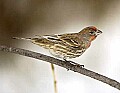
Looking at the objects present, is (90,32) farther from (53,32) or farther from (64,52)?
(53,32)

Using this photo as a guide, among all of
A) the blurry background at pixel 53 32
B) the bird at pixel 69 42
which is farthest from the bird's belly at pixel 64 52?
the blurry background at pixel 53 32

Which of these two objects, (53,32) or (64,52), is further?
(53,32)

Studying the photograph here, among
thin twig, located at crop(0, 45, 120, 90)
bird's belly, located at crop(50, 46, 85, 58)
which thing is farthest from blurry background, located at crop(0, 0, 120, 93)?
thin twig, located at crop(0, 45, 120, 90)

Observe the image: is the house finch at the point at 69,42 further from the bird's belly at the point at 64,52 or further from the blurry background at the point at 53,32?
the blurry background at the point at 53,32

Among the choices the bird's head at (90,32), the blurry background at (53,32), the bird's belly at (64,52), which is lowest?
the blurry background at (53,32)

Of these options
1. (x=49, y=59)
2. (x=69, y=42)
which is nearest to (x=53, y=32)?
(x=69, y=42)

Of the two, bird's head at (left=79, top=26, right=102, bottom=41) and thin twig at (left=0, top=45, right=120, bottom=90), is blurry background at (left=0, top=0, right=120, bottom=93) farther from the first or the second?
thin twig at (left=0, top=45, right=120, bottom=90)

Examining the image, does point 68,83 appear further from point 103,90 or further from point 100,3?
point 100,3
